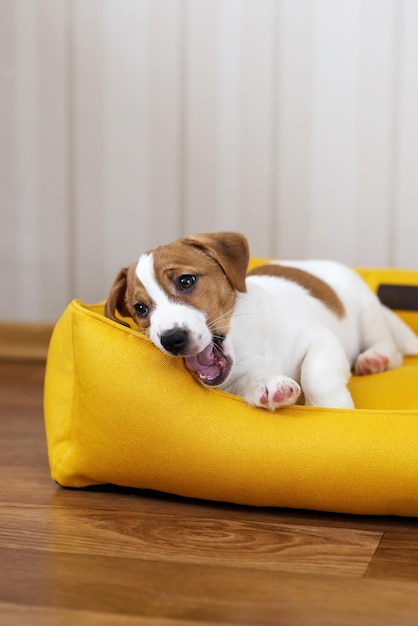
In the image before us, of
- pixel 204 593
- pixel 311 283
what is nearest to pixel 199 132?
pixel 311 283

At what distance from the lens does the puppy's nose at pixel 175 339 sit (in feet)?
6.86

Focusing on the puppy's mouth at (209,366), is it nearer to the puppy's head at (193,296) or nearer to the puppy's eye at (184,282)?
the puppy's head at (193,296)

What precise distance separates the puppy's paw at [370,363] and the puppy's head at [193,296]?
637mm

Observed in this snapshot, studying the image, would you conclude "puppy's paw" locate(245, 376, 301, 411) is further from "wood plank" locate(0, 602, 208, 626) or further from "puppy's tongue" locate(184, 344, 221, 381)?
"wood plank" locate(0, 602, 208, 626)

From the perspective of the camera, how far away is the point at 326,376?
2.32m

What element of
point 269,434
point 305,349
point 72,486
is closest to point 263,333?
point 305,349

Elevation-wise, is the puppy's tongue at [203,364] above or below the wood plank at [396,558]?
above

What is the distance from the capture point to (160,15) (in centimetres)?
414

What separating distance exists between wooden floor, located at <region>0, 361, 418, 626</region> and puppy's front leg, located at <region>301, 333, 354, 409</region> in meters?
0.28

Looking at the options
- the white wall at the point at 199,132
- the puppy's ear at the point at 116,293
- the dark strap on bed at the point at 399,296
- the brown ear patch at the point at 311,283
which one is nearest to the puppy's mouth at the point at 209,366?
the puppy's ear at the point at 116,293

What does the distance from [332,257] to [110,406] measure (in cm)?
209

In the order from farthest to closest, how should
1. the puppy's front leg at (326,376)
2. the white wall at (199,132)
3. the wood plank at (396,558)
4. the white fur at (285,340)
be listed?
1. the white wall at (199,132)
2. the puppy's front leg at (326,376)
3. the white fur at (285,340)
4. the wood plank at (396,558)

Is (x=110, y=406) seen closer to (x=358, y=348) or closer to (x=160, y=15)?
(x=358, y=348)

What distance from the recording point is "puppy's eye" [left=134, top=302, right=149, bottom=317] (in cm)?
228
